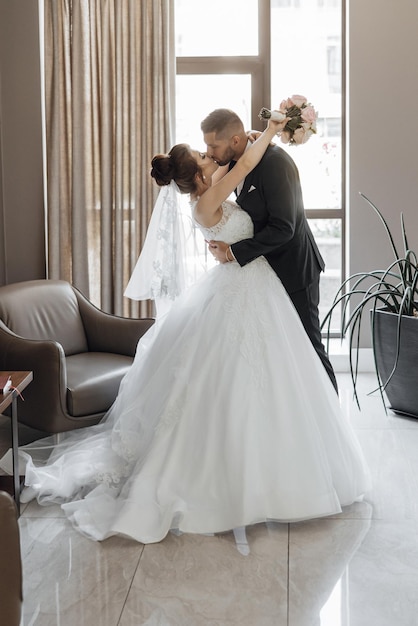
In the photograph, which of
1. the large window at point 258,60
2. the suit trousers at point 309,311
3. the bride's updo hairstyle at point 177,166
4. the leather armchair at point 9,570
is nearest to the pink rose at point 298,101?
the bride's updo hairstyle at point 177,166

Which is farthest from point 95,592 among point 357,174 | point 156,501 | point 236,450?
point 357,174

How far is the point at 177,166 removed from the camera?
10.1ft

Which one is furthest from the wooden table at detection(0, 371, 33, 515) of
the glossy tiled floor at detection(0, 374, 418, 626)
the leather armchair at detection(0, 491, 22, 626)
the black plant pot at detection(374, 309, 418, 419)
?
the black plant pot at detection(374, 309, 418, 419)

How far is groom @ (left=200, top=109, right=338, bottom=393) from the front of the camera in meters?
3.12

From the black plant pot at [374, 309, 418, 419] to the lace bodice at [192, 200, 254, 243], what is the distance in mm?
1411

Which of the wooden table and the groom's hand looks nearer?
the wooden table

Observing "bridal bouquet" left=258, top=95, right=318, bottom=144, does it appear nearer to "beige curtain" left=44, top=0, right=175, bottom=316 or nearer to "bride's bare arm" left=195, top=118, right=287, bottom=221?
"bride's bare arm" left=195, top=118, right=287, bottom=221

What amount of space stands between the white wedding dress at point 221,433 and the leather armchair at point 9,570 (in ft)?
3.66

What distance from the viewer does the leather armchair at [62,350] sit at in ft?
11.9

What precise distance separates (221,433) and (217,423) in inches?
1.6

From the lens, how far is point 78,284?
529 centimetres

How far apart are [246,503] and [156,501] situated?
33cm

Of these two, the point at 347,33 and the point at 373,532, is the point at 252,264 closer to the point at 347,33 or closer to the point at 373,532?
the point at 373,532

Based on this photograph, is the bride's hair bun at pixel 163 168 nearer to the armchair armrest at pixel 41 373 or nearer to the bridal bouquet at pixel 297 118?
the bridal bouquet at pixel 297 118
